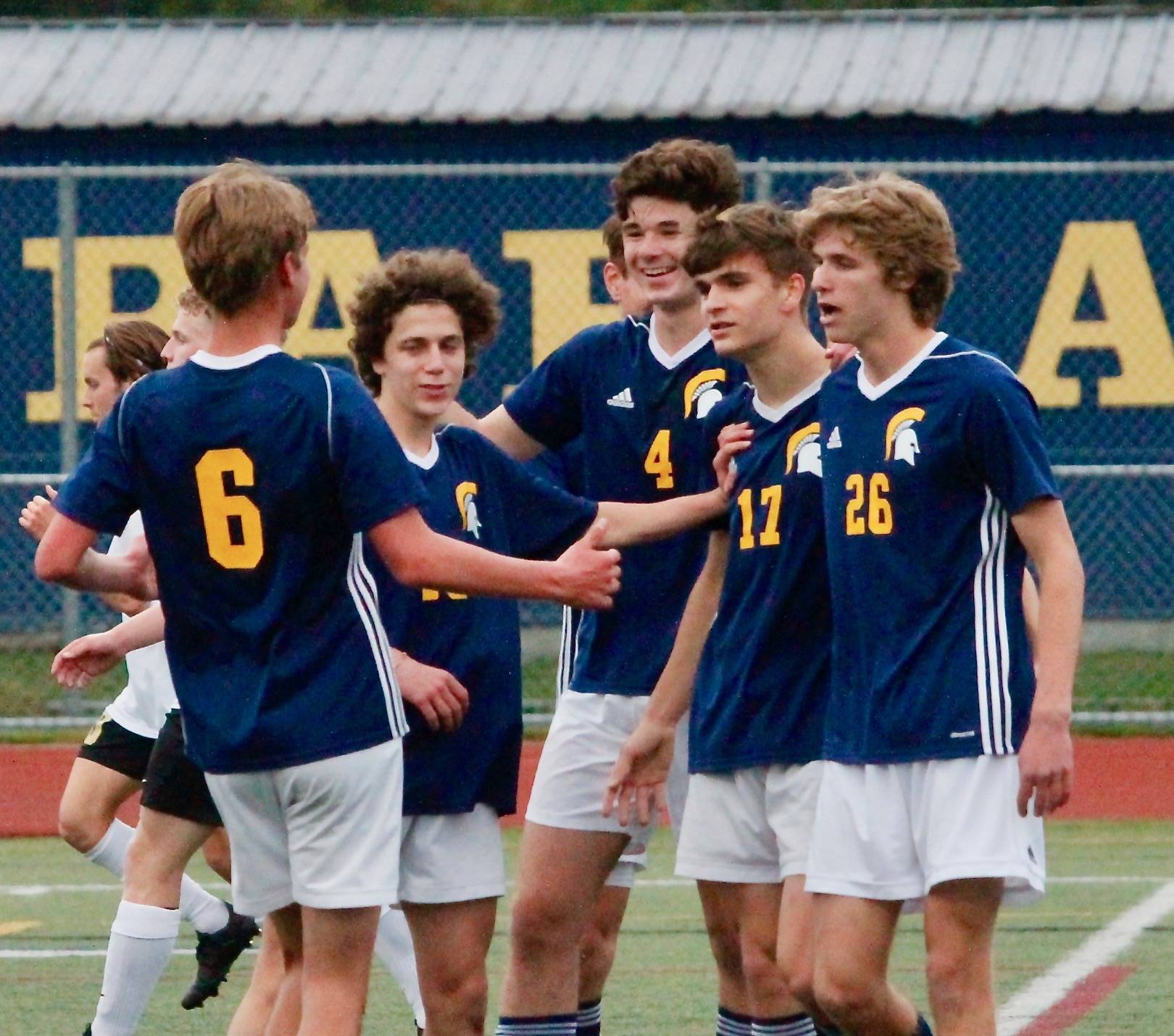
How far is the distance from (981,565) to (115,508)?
1576mm

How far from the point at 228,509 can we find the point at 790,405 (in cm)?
131

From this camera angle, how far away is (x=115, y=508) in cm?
422

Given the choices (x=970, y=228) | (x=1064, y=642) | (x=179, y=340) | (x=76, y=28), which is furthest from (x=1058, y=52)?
(x=1064, y=642)

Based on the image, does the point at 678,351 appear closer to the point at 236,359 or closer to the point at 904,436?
the point at 904,436

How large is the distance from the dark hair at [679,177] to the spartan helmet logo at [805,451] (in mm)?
727

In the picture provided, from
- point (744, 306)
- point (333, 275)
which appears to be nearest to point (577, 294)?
point (333, 275)

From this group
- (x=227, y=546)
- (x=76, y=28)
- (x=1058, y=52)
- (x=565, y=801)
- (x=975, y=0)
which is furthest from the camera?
(x=975, y=0)

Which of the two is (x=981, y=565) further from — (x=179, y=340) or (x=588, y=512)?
(x=179, y=340)

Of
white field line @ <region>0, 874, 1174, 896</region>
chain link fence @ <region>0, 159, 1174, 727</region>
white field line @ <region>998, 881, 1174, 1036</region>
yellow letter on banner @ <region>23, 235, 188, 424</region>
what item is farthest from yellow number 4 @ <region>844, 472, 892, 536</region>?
yellow letter on banner @ <region>23, 235, 188, 424</region>

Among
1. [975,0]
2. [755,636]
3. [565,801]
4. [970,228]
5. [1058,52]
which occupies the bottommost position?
[565,801]

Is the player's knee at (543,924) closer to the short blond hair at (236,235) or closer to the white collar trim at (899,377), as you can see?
the white collar trim at (899,377)

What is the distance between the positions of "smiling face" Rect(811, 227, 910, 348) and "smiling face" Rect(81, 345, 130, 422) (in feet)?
7.49

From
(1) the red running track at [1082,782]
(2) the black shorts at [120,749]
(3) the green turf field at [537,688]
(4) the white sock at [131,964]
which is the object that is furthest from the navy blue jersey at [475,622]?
(3) the green turf field at [537,688]

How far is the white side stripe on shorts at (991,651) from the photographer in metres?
4.27
